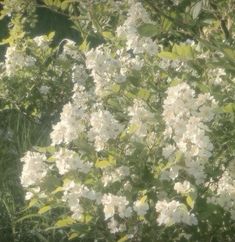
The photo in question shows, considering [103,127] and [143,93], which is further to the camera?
[143,93]

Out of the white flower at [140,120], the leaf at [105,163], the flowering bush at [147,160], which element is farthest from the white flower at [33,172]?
the white flower at [140,120]

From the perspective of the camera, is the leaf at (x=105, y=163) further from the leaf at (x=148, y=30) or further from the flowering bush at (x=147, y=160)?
the leaf at (x=148, y=30)

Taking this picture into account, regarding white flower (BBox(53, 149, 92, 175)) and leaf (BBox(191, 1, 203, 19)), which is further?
white flower (BBox(53, 149, 92, 175))

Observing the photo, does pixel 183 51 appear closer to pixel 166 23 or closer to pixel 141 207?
pixel 166 23

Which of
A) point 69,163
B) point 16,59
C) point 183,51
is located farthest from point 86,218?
point 16,59

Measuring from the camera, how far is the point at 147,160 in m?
2.29

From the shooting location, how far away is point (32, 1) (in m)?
2.46

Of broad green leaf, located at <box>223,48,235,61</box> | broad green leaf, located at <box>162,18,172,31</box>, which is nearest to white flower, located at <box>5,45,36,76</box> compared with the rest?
broad green leaf, located at <box>162,18,172,31</box>

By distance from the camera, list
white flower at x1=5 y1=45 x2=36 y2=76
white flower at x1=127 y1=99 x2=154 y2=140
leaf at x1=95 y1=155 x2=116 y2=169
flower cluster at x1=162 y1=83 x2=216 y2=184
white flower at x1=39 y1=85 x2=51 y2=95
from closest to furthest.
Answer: flower cluster at x1=162 y1=83 x2=216 y2=184 < leaf at x1=95 y1=155 x2=116 y2=169 < white flower at x1=127 y1=99 x2=154 y2=140 < white flower at x1=5 y1=45 x2=36 y2=76 < white flower at x1=39 y1=85 x2=51 y2=95

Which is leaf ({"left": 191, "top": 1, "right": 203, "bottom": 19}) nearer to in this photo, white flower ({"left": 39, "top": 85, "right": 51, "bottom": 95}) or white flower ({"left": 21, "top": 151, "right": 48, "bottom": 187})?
white flower ({"left": 21, "top": 151, "right": 48, "bottom": 187})

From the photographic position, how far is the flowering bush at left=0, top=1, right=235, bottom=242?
6.66 ft

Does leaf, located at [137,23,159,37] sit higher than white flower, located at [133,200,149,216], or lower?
higher

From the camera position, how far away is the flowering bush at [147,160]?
6.66ft

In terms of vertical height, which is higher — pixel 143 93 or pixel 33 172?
pixel 143 93
